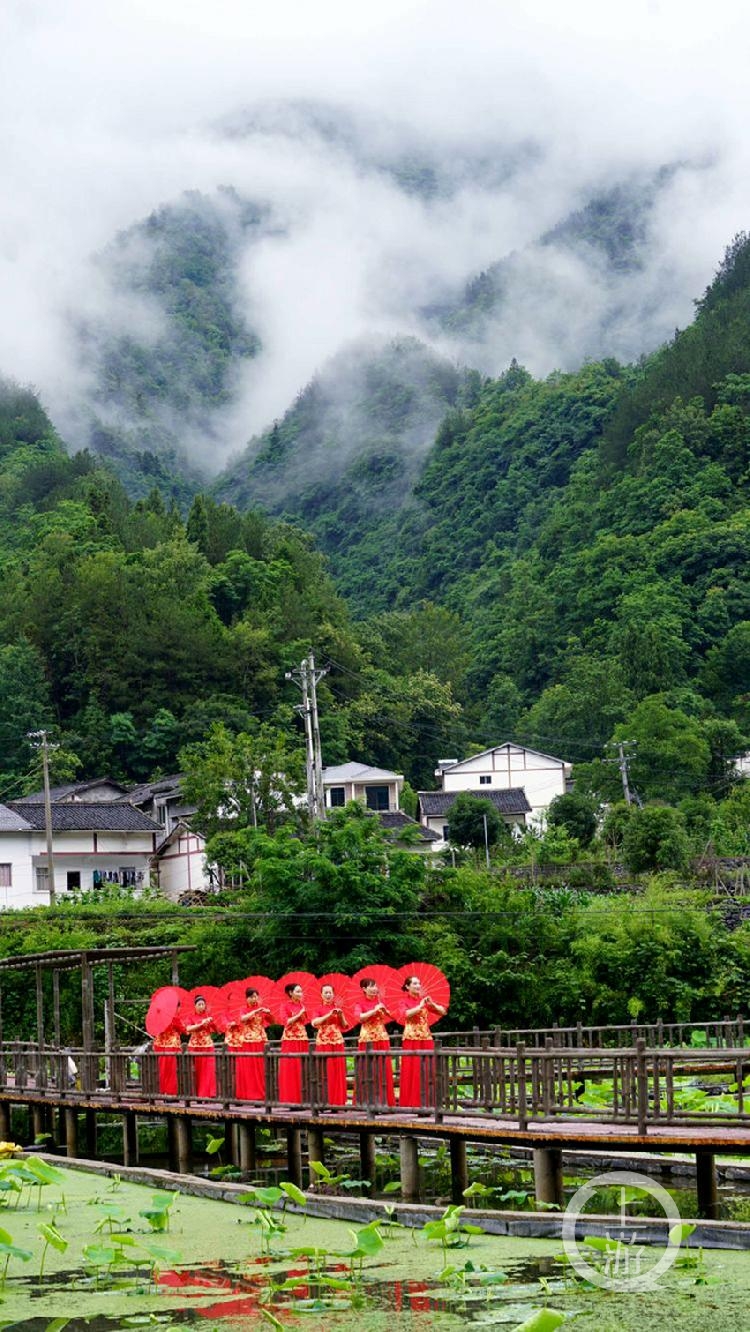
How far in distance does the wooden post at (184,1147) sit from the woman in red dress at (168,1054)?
1.37ft

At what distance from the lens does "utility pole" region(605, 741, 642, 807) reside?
59938mm

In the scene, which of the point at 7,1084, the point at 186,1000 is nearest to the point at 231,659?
the point at 7,1084

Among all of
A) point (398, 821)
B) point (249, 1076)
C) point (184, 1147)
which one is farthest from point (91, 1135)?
point (398, 821)

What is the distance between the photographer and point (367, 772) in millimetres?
69312

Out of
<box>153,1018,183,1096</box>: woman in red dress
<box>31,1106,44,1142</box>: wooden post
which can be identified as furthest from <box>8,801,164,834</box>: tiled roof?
<box>153,1018,183,1096</box>: woman in red dress

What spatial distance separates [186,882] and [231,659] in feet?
53.2

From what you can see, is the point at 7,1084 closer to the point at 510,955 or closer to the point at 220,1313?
the point at 510,955

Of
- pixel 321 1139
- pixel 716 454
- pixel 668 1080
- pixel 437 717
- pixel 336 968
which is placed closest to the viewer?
pixel 668 1080

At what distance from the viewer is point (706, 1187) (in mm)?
16250

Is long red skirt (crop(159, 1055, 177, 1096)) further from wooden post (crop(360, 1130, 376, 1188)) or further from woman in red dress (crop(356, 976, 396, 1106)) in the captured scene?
woman in red dress (crop(356, 976, 396, 1106))

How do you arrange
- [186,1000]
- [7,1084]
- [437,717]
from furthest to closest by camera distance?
[437,717] < [7,1084] < [186,1000]

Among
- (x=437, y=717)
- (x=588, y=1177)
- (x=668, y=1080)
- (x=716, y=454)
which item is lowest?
(x=588, y=1177)

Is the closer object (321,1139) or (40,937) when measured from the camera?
(321,1139)

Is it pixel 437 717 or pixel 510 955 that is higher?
pixel 437 717
